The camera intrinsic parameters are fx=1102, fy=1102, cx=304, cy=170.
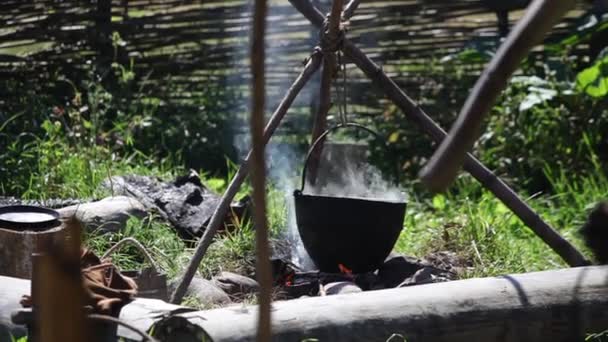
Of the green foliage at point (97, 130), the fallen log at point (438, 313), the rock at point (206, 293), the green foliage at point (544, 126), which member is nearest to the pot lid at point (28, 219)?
the rock at point (206, 293)

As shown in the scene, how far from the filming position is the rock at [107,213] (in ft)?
15.5

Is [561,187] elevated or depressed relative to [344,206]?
depressed

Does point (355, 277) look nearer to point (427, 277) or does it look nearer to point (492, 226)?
point (427, 277)

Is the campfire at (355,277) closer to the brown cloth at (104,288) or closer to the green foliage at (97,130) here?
the brown cloth at (104,288)

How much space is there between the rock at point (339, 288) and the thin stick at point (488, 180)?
64 cm

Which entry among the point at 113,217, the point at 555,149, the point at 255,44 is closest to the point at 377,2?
the point at 555,149

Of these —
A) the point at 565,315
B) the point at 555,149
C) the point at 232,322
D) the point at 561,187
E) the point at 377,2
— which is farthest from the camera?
the point at 377,2

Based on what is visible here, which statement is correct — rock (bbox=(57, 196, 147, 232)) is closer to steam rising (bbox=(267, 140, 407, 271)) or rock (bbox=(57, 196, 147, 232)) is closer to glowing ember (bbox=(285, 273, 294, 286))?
steam rising (bbox=(267, 140, 407, 271))

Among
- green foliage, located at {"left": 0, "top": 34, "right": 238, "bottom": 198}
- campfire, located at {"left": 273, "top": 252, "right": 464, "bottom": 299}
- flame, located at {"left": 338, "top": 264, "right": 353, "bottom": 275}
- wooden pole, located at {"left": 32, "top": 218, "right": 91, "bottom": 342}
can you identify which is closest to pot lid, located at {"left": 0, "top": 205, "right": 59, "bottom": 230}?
campfire, located at {"left": 273, "top": 252, "right": 464, "bottom": 299}

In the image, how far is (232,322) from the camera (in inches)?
119

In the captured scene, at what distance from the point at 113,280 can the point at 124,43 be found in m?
5.03

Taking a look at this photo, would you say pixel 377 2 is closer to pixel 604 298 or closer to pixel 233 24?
pixel 233 24

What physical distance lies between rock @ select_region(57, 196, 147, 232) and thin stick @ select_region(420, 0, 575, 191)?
3751 millimetres

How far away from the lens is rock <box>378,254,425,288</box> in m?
4.43
